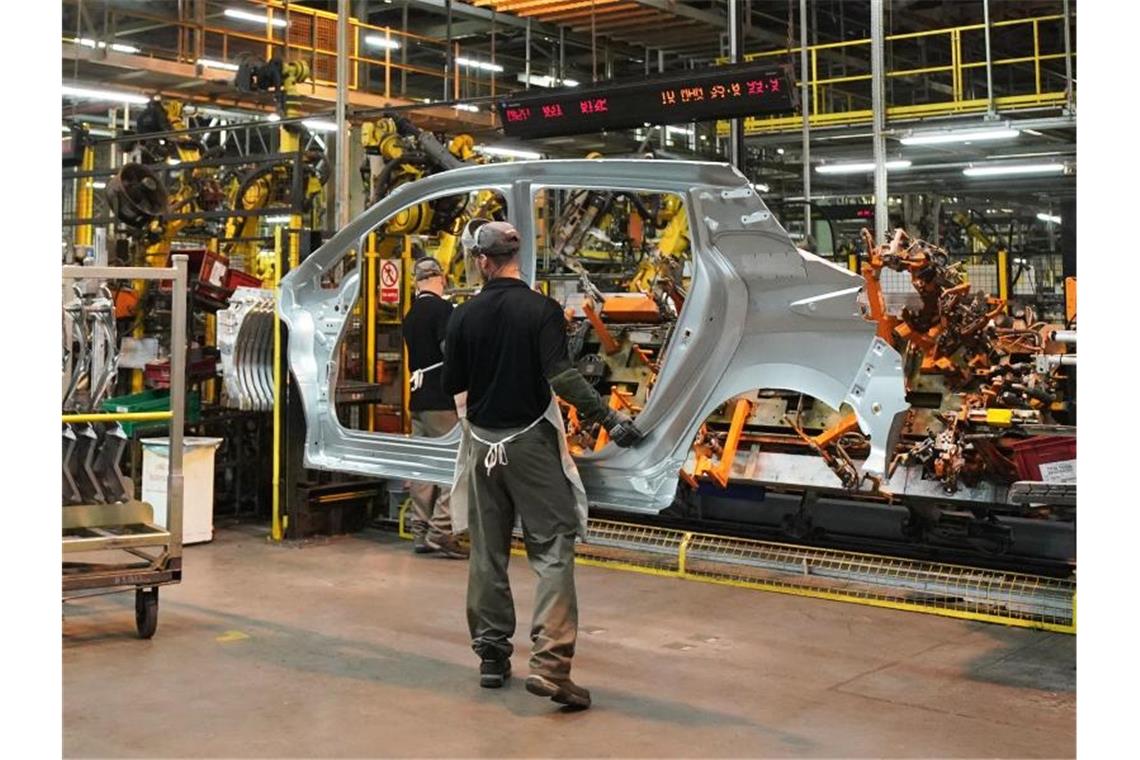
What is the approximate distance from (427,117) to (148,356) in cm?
792

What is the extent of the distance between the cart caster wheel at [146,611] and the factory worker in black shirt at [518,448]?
1.62 meters

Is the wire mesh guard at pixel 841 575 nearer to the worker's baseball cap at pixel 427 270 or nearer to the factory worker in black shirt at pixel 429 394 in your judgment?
the factory worker in black shirt at pixel 429 394

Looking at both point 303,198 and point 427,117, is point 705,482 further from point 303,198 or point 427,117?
point 427,117

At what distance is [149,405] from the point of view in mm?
7625

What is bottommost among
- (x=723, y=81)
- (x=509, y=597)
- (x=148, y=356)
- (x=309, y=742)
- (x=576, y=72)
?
(x=309, y=742)

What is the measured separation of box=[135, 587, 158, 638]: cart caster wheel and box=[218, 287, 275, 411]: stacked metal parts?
2.68 metres

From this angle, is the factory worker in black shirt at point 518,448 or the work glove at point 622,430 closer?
the factory worker in black shirt at point 518,448

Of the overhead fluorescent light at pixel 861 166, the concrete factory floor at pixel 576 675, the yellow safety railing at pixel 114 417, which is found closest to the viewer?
the concrete factory floor at pixel 576 675

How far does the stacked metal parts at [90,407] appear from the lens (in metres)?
5.82

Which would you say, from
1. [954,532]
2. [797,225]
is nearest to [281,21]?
[797,225]

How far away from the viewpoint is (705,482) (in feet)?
24.6

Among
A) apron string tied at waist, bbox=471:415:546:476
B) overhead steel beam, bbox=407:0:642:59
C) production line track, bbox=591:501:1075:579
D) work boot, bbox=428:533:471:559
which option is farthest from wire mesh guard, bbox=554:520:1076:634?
overhead steel beam, bbox=407:0:642:59

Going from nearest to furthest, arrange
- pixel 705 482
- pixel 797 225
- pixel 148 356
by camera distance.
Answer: pixel 705 482 → pixel 148 356 → pixel 797 225

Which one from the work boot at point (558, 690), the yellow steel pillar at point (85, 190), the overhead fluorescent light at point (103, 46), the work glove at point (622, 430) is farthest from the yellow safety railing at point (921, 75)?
the overhead fluorescent light at point (103, 46)
